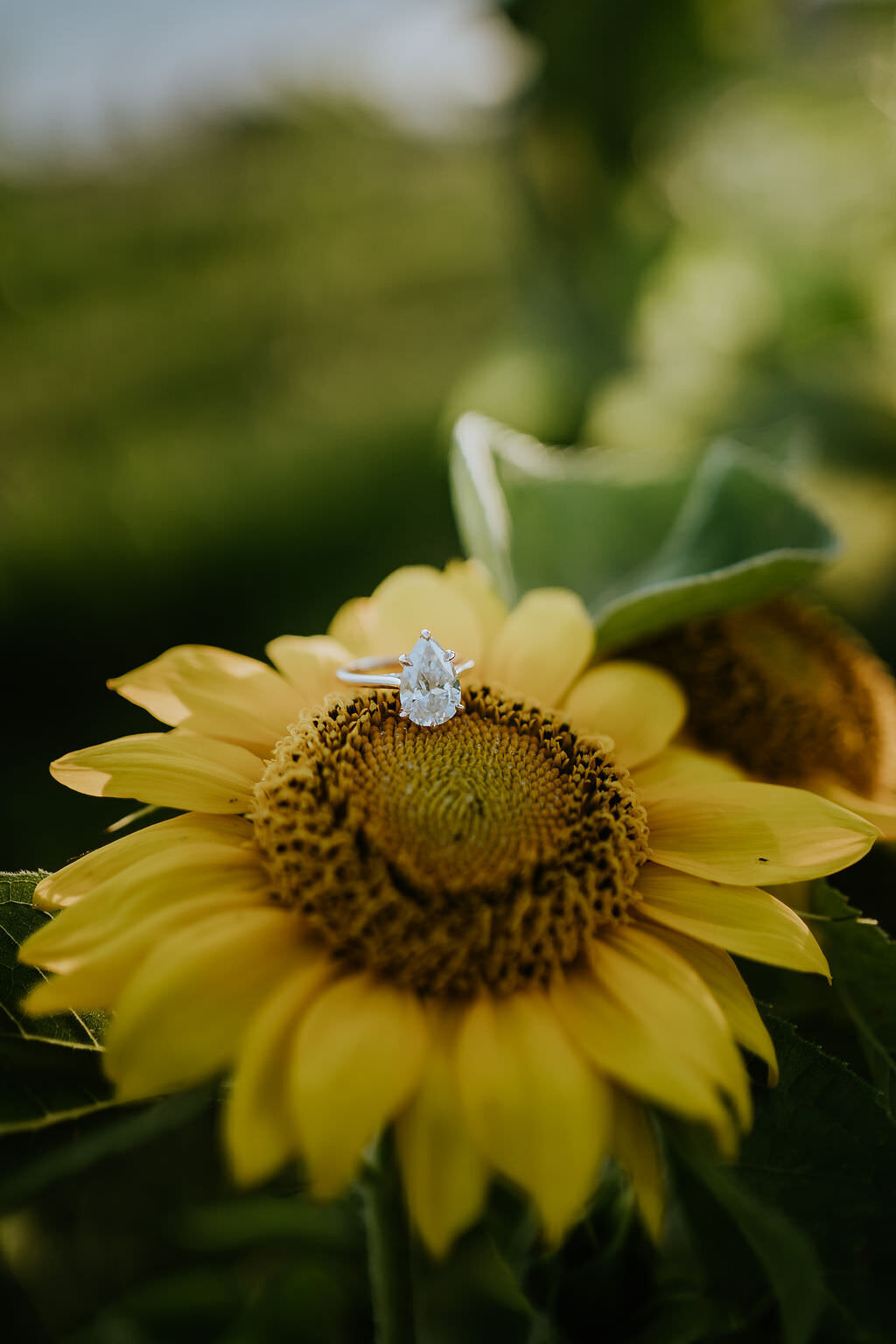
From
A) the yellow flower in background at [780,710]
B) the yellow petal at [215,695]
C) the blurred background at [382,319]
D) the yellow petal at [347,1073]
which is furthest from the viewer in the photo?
the blurred background at [382,319]

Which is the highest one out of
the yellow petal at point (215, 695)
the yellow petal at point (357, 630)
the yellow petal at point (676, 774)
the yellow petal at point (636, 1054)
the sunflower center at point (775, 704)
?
the yellow petal at point (215, 695)

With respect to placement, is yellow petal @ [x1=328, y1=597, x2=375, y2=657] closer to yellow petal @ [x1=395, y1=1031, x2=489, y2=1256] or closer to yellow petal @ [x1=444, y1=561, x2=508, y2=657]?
yellow petal @ [x1=444, y1=561, x2=508, y2=657]

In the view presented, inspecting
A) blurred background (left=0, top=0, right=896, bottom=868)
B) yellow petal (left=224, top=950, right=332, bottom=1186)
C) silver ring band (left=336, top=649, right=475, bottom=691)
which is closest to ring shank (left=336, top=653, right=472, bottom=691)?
silver ring band (left=336, top=649, right=475, bottom=691)

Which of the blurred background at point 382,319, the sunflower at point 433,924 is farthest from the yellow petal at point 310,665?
the blurred background at point 382,319

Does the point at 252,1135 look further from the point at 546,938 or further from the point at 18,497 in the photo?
the point at 18,497

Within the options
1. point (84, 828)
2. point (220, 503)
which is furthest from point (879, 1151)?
point (220, 503)

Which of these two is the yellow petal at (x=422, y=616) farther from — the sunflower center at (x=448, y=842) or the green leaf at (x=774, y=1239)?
the green leaf at (x=774, y=1239)

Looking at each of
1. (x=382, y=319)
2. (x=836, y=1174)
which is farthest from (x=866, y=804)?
(x=382, y=319)

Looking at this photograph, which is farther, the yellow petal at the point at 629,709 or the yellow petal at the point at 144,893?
the yellow petal at the point at 629,709

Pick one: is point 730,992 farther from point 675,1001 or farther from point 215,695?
point 215,695
